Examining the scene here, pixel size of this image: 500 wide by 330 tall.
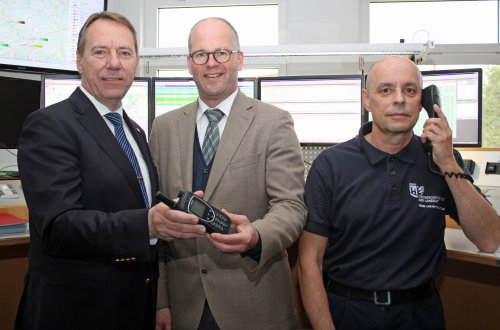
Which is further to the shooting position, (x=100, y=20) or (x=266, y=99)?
(x=266, y=99)

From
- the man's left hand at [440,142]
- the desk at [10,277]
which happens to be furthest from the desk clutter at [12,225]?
the man's left hand at [440,142]

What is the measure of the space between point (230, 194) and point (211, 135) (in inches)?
8.9

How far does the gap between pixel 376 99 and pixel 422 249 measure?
0.53 m

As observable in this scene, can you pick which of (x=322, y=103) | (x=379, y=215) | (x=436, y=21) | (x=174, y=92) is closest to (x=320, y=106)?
(x=322, y=103)

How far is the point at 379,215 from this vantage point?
1.29m

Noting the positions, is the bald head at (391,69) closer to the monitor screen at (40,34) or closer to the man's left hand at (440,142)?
the man's left hand at (440,142)

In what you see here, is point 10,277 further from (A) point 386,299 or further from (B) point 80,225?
(A) point 386,299

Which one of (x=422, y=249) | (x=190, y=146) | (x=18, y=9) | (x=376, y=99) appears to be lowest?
(x=422, y=249)

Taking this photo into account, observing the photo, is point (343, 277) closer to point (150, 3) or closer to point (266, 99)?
point (266, 99)

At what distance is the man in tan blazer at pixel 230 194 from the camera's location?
3.98 feet

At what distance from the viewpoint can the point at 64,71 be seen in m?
2.71

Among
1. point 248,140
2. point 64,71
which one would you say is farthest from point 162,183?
point 64,71

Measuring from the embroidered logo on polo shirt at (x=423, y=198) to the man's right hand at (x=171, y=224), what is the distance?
75 cm

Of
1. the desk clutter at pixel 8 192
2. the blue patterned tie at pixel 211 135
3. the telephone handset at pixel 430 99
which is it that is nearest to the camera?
the blue patterned tie at pixel 211 135
